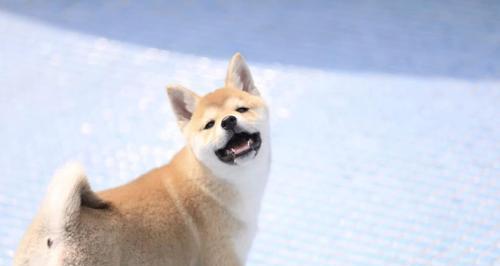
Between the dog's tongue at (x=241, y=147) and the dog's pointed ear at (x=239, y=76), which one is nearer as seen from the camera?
the dog's tongue at (x=241, y=147)

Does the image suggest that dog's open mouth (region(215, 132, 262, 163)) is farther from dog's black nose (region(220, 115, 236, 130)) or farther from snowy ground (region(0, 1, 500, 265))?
snowy ground (region(0, 1, 500, 265))

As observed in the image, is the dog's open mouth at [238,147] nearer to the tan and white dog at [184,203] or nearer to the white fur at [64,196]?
the tan and white dog at [184,203]

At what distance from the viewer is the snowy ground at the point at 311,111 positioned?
2287mm

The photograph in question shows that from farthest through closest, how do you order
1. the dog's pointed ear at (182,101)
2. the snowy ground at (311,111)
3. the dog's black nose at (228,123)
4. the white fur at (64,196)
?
the snowy ground at (311,111)
the dog's pointed ear at (182,101)
the dog's black nose at (228,123)
the white fur at (64,196)

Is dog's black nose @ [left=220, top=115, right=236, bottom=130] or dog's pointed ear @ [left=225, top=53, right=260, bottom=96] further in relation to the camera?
dog's pointed ear @ [left=225, top=53, right=260, bottom=96]

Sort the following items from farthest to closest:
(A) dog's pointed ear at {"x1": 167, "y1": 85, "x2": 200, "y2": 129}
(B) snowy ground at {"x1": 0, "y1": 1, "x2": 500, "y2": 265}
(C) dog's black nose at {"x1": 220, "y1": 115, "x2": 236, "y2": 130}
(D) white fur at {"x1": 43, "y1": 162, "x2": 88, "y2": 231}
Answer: (B) snowy ground at {"x1": 0, "y1": 1, "x2": 500, "y2": 265} < (A) dog's pointed ear at {"x1": 167, "y1": 85, "x2": 200, "y2": 129} < (C) dog's black nose at {"x1": 220, "y1": 115, "x2": 236, "y2": 130} < (D) white fur at {"x1": 43, "y1": 162, "x2": 88, "y2": 231}

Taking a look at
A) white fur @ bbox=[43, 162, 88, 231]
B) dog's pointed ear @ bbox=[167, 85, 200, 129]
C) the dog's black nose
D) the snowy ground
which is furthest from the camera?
the snowy ground

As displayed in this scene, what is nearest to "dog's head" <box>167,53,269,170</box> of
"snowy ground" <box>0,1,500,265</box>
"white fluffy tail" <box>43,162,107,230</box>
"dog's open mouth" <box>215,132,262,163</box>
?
"dog's open mouth" <box>215,132,262,163</box>

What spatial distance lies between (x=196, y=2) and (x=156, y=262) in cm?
233

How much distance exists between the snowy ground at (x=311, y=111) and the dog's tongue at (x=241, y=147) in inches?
24.9

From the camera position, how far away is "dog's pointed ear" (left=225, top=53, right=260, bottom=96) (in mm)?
1819

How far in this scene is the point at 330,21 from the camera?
11.4ft

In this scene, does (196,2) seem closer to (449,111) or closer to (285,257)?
(449,111)

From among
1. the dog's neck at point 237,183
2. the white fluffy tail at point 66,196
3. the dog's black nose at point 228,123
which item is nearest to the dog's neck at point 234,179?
the dog's neck at point 237,183
